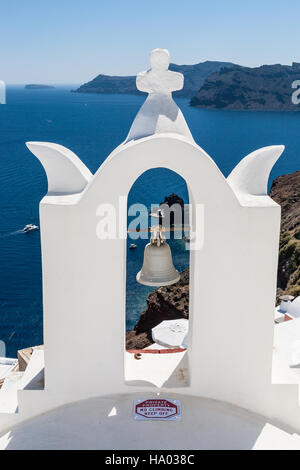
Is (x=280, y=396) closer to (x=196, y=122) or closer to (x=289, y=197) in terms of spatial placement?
(x=289, y=197)

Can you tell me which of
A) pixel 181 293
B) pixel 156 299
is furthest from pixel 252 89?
pixel 156 299

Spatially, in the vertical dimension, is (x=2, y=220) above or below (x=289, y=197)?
below

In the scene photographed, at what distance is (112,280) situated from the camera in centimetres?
414

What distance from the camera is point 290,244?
79.2 ft

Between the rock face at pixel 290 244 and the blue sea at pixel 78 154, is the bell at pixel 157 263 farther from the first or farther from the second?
the blue sea at pixel 78 154

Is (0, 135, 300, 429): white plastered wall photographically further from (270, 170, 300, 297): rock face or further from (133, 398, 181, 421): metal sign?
→ (270, 170, 300, 297): rock face

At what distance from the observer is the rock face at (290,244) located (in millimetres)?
21375

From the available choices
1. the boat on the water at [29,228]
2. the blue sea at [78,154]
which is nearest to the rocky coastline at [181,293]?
the blue sea at [78,154]

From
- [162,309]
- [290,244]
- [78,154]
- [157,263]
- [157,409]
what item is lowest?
[162,309]

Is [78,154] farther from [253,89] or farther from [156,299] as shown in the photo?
[253,89]

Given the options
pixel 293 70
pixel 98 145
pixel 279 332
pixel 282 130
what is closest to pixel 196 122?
pixel 282 130

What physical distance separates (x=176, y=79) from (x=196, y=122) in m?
85.0

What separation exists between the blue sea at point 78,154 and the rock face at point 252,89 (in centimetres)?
538

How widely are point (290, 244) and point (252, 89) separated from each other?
310 ft
